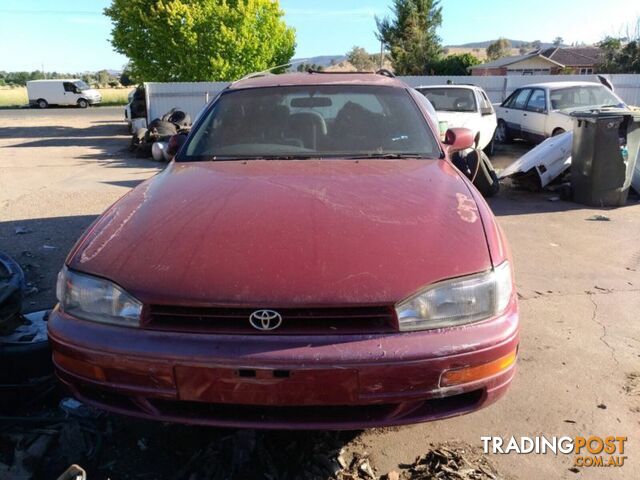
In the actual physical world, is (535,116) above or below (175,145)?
below

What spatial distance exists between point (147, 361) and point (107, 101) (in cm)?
4530

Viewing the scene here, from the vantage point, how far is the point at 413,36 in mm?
37094

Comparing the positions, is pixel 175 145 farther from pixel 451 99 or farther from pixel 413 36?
pixel 413 36

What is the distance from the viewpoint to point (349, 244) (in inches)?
85.7

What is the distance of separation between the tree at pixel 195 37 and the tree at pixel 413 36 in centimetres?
2102

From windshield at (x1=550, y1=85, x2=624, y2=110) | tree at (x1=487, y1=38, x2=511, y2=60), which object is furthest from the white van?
tree at (x1=487, y1=38, x2=511, y2=60)

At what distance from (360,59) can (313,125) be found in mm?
66121

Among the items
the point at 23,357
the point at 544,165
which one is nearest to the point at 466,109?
the point at 544,165

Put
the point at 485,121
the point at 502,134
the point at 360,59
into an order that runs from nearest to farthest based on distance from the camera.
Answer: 1. the point at 485,121
2. the point at 502,134
3. the point at 360,59

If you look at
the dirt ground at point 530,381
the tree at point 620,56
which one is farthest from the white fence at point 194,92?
the tree at point 620,56

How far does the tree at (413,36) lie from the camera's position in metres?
37.1

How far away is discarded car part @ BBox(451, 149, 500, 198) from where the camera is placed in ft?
25.0

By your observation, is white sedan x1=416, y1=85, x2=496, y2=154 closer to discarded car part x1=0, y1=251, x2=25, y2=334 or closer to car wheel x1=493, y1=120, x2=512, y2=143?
car wheel x1=493, y1=120, x2=512, y2=143

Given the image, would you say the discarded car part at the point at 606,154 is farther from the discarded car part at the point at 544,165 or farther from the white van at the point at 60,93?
the white van at the point at 60,93
